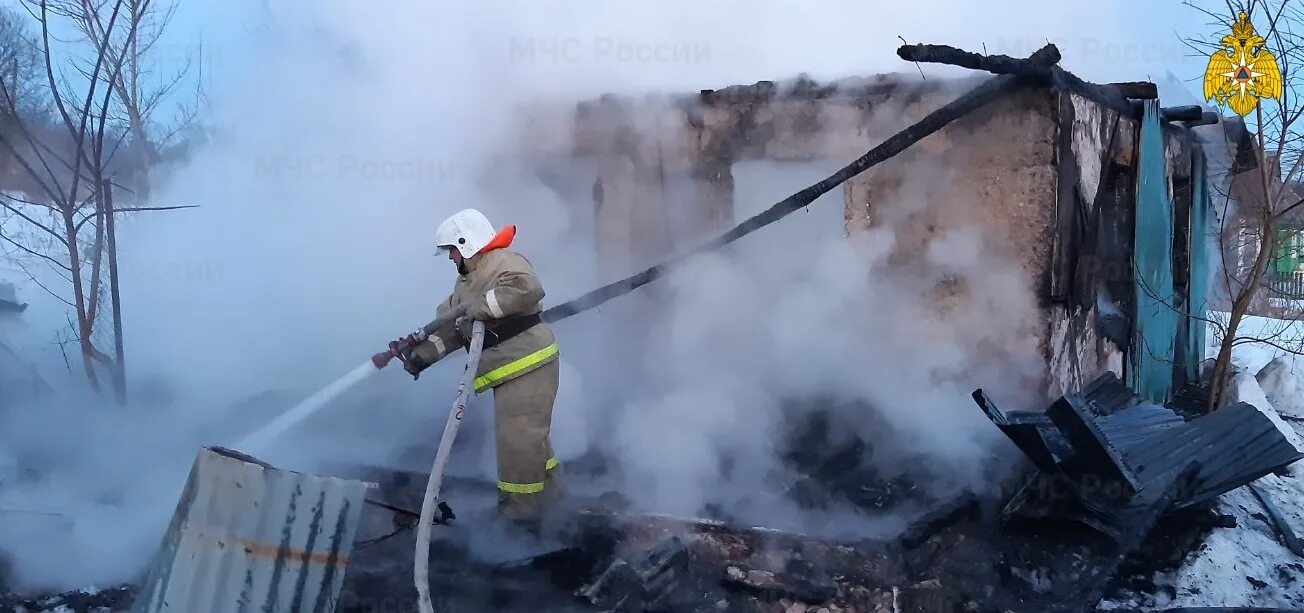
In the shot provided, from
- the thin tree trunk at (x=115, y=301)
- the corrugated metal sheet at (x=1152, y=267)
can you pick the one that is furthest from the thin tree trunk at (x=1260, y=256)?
the thin tree trunk at (x=115, y=301)

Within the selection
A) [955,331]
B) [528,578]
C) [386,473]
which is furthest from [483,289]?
[955,331]

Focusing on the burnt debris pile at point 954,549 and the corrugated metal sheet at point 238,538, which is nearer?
the corrugated metal sheet at point 238,538

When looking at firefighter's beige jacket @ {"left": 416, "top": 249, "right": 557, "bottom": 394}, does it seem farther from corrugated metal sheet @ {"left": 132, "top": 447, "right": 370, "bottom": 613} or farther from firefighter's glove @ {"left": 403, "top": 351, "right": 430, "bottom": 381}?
corrugated metal sheet @ {"left": 132, "top": 447, "right": 370, "bottom": 613}

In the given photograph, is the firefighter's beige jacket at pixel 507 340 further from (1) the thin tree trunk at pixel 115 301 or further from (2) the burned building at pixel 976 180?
(1) the thin tree trunk at pixel 115 301

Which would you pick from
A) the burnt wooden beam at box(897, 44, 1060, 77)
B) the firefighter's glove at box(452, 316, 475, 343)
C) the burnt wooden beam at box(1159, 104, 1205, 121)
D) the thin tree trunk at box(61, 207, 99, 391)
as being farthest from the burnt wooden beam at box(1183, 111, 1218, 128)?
the thin tree trunk at box(61, 207, 99, 391)

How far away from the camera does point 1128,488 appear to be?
433 centimetres

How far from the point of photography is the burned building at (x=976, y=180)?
563cm

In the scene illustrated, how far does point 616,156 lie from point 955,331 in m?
2.95

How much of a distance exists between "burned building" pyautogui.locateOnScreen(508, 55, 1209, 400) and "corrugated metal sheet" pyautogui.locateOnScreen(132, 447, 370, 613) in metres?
4.23

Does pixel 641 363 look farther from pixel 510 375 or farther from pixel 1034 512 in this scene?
pixel 1034 512

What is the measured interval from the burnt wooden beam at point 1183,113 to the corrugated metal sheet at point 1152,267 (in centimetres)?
10

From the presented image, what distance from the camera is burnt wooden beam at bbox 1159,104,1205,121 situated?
281 inches

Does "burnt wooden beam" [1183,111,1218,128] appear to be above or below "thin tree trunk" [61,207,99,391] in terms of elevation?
above

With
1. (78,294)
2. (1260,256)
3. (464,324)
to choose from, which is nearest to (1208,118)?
(1260,256)
